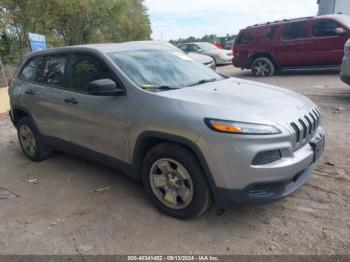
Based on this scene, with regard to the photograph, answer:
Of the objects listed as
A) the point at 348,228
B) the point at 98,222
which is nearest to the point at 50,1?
the point at 98,222

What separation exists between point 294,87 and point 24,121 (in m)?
7.15

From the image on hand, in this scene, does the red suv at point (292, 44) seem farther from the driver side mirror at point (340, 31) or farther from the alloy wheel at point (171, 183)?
the alloy wheel at point (171, 183)

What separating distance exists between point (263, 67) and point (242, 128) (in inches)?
383

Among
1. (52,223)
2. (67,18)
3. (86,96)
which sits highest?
(67,18)

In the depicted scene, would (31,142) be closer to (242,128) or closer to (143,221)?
(143,221)

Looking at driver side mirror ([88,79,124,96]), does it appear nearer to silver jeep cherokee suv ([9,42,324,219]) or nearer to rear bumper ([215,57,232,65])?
silver jeep cherokee suv ([9,42,324,219])

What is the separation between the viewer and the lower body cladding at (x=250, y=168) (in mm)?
2797

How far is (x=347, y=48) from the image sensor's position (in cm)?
692

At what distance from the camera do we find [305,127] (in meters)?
3.18

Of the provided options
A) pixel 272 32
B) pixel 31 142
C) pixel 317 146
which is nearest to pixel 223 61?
pixel 272 32

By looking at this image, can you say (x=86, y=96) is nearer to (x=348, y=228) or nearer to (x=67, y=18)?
(x=348, y=228)

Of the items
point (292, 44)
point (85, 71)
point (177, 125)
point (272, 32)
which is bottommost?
point (177, 125)

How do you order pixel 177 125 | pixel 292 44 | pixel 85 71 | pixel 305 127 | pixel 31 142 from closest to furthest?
pixel 177 125, pixel 305 127, pixel 85 71, pixel 31 142, pixel 292 44

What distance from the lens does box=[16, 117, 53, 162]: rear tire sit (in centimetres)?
506
